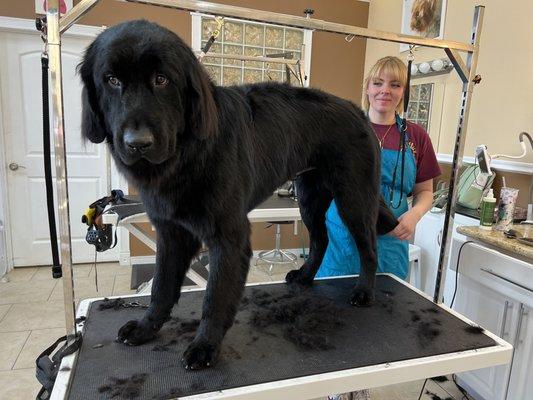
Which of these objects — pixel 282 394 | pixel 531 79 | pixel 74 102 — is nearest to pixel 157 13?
pixel 74 102

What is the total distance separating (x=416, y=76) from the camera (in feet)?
10.1

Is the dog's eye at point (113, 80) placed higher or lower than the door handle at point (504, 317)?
higher

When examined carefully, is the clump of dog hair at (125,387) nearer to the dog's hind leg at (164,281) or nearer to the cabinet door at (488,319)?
the dog's hind leg at (164,281)

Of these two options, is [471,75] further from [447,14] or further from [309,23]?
[447,14]

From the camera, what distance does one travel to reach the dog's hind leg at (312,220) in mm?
1254

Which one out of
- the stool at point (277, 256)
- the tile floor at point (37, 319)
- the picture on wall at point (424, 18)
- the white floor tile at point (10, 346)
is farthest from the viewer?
the stool at point (277, 256)

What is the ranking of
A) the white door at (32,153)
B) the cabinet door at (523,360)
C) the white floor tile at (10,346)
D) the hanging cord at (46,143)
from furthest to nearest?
the white door at (32,153) < the white floor tile at (10,346) < the cabinet door at (523,360) < the hanging cord at (46,143)

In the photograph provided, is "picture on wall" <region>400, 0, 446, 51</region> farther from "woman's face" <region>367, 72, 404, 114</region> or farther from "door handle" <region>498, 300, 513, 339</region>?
"door handle" <region>498, 300, 513, 339</region>

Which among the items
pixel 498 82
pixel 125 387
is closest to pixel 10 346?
pixel 125 387

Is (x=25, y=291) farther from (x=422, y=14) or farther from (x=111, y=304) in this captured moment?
(x=422, y=14)

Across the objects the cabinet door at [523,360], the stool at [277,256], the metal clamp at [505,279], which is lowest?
the stool at [277,256]

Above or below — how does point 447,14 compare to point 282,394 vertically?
above

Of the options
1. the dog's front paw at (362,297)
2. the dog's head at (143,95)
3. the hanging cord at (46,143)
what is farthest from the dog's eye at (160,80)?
the dog's front paw at (362,297)

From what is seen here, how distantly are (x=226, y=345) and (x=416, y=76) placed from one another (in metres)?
2.84
